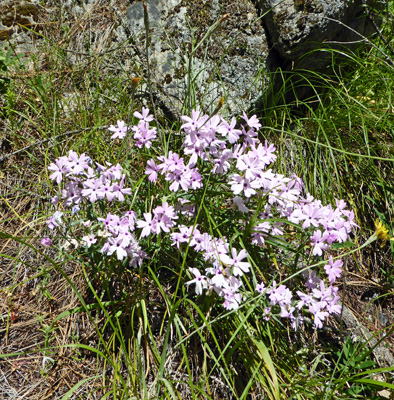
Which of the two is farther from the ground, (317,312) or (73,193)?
(73,193)

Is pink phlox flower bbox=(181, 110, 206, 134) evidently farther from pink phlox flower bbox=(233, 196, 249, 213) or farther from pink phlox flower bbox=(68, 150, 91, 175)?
pink phlox flower bbox=(68, 150, 91, 175)

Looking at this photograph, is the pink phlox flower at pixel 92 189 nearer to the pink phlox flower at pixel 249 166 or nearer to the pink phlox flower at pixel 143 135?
the pink phlox flower at pixel 143 135

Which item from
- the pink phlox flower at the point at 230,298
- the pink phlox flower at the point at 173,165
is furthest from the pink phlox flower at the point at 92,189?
the pink phlox flower at the point at 230,298

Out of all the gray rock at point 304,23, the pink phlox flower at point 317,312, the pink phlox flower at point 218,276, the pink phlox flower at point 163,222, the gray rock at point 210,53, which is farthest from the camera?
the gray rock at point 210,53

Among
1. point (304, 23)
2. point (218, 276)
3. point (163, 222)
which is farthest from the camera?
point (304, 23)

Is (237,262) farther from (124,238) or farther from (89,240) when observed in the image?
(89,240)

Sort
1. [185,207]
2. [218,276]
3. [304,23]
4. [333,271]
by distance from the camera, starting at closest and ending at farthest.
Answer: [218,276] → [333,271] → [185,207] → [304,23]

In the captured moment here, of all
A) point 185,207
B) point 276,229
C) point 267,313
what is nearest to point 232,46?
point 185,207

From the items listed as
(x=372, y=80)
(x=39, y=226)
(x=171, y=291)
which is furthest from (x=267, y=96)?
(x=39, y=226)

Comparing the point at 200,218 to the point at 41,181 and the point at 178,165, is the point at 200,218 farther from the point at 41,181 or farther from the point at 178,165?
the point at 41,181
